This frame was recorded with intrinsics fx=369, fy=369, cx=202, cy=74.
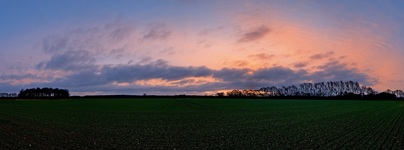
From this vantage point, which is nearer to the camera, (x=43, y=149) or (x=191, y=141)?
(x=43, y=149)

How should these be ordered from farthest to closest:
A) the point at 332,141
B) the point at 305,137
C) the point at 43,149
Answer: the point at 305,137, the point at 332,141, the point at 43,149

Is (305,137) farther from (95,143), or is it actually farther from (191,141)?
(95,143)

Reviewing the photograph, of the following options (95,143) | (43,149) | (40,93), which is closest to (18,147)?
(43,149)

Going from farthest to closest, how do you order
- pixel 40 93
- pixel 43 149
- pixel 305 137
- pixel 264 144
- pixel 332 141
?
1. pixel 40 93
2. pixel 305 137
3. pixel 332 141
4. pixel 264 144
5. pixel 43 149

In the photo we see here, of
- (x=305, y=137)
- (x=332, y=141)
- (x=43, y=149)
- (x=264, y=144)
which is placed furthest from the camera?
(x=305, y=137)

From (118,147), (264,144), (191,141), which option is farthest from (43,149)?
(264,144)

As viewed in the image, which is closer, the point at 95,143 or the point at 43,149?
the point at 43,149

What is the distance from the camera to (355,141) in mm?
19031

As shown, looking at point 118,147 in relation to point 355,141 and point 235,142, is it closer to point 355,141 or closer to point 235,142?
point 235,142

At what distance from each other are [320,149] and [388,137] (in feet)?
24.0

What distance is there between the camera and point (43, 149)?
16.2 m

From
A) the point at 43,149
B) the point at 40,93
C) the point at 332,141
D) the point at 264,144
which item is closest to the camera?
the point at 43,149

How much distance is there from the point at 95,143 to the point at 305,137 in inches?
444

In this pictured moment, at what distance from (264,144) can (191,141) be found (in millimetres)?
3712
